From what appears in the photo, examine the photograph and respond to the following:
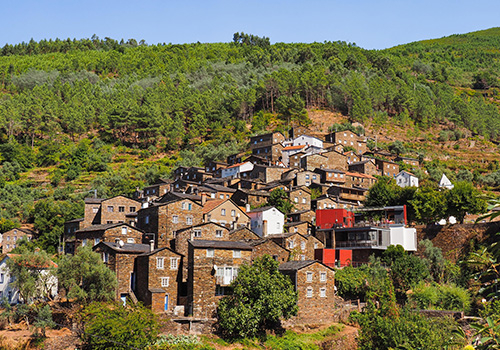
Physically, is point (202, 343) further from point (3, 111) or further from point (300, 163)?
point (3, 111)

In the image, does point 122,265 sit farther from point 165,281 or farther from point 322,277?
point 322,277

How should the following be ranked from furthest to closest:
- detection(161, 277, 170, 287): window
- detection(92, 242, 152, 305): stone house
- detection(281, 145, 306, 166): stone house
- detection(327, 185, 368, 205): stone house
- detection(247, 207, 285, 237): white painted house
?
detection(281, 145, 306, 166): stone house < detection(327, 185, 368, 205): stone house < detection(247, 207, 285, 237): white painted house < detection(92, 242, 152, 305): stone house < detection(161, 277, 170, 287): window

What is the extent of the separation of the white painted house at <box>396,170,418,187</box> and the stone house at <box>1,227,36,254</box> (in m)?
55.9

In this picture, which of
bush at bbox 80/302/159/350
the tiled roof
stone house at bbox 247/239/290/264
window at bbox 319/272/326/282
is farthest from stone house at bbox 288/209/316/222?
bush at bbox 80/302/159/350

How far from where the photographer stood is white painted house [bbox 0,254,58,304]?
45.4 metres

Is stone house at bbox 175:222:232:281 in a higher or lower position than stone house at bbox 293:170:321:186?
lower

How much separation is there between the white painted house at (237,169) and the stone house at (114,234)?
34.1 m

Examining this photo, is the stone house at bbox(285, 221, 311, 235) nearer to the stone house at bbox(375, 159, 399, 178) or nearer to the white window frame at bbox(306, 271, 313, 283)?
the white window frame at bbox(306, 271, 313, 283)

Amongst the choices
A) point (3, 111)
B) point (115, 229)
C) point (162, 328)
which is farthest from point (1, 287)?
point (3, 111)

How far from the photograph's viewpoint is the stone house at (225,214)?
56.8 meters

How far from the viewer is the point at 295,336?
4191 cm

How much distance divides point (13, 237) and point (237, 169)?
34739 millimetres

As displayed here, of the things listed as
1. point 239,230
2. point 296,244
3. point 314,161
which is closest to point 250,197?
point 296,244

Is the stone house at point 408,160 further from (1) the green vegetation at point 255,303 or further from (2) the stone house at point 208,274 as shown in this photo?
(2) the stone house at point 208,274
